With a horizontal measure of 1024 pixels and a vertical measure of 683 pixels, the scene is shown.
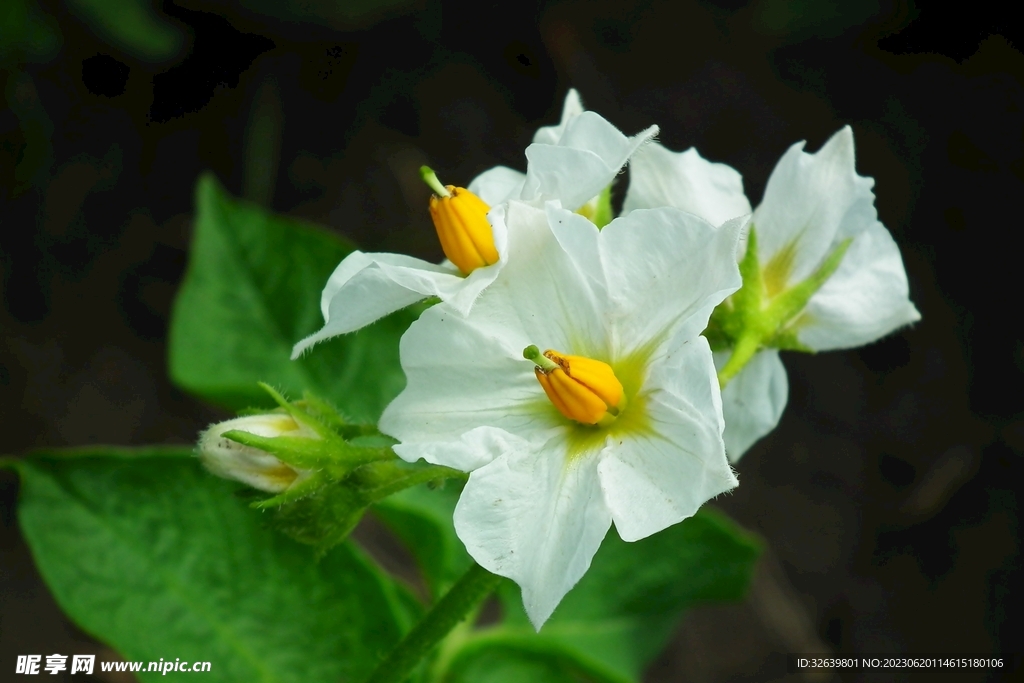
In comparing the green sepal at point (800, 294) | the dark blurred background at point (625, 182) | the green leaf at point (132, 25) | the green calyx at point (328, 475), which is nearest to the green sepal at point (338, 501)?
the green calyx at point (328, 475)

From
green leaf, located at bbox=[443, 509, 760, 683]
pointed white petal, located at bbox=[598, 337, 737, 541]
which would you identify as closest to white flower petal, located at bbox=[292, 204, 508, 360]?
pointed white petal, located at bbox=[598, 337, 737, 541]

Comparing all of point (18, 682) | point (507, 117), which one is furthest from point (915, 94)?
point (18, 682)

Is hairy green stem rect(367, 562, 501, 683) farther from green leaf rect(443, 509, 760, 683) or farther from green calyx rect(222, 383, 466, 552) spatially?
green leaf rect(443, 509, 760, 683)

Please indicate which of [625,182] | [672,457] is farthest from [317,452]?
[625,182]

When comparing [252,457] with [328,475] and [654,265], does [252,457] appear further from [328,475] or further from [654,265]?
[654,265]

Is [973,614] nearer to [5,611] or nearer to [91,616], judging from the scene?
[91,616]

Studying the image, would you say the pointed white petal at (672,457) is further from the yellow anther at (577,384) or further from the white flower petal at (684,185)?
the white flower petal at (684,185)
